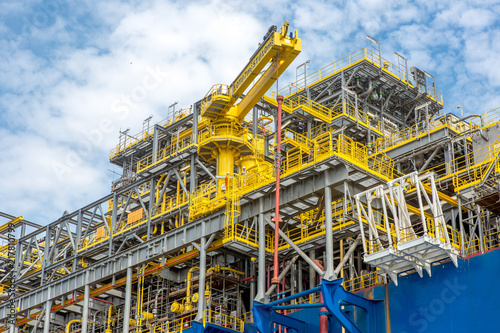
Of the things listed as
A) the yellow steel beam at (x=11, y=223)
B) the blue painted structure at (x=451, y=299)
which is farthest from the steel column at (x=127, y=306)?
the yellow steel beam at (x=11, y=223)

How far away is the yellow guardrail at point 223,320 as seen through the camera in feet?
126

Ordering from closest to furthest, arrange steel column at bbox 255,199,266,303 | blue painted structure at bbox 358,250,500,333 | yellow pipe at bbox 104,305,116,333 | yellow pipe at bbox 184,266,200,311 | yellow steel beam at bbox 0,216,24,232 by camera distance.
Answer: blue painted structure at bbox 358,250,500,333
steel column at bbox 255,199,266,303
yellow pipe at bbox 184,266,200,311
yellow pipe at bbox 104,305,116,333
yellow steel beam at bbox 0,216,24,232

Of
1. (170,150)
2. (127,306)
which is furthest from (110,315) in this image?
(170,150)

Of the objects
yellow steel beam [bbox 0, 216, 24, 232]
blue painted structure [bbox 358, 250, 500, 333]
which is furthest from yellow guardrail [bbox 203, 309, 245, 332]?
yellow steel beam [bbox 0, 216, 24, 232]

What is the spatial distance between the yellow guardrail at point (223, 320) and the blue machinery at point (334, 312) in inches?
169

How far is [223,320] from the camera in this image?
131ft

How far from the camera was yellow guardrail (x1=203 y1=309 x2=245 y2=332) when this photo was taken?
126ft

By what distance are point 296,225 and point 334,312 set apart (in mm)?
10166

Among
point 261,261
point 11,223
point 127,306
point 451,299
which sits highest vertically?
point 11,223

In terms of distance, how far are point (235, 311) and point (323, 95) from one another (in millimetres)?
22687

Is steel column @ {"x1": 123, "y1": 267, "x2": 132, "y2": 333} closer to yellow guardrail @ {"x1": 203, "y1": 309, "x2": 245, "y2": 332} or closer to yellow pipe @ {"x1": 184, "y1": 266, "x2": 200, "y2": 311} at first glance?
yellow pipe @ {"x1": 184, "y1": 266, "x2": 200, "y2": 311}

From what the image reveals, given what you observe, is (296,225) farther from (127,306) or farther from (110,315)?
(110,315)

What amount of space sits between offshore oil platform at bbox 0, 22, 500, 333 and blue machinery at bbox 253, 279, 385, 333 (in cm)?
7

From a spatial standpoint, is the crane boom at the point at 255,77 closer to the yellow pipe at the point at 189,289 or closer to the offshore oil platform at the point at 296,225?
the offshore oil platform at the point at 296,225
